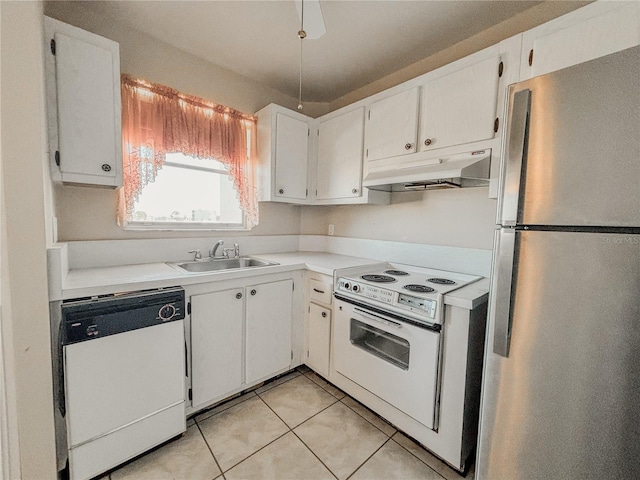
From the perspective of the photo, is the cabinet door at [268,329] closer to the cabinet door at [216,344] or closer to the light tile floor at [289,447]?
the cabinet door at [216,344]

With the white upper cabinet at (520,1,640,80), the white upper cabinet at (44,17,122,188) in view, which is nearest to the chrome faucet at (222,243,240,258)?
the white upper cabinet at (44,17,122,188)

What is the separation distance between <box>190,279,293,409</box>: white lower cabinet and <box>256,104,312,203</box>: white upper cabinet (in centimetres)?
85

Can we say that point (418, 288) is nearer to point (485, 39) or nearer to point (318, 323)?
point (318, 323)

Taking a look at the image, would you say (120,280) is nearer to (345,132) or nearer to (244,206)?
(244,206)

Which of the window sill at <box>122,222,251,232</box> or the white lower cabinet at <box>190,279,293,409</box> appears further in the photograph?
the window sill at <box>122,222,251,232</box>

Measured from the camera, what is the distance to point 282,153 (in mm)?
2371

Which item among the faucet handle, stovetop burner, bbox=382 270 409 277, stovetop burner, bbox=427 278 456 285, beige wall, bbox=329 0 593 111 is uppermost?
beige wall, bbox=329 0 593 111

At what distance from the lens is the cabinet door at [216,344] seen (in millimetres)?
1648

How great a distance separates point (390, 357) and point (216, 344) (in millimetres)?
1113

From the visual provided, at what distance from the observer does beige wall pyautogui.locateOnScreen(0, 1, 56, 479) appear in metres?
1.04

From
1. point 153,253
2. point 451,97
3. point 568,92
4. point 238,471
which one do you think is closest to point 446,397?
point 238,471

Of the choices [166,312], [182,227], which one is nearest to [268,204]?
[182,227]

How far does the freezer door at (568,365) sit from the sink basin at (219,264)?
159 cm

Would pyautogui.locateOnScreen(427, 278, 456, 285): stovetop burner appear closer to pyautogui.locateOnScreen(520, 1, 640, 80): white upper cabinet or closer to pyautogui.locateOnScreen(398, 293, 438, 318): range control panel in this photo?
pyautogui.locateOnScreen(398, 293, 438, 318): range control panel
